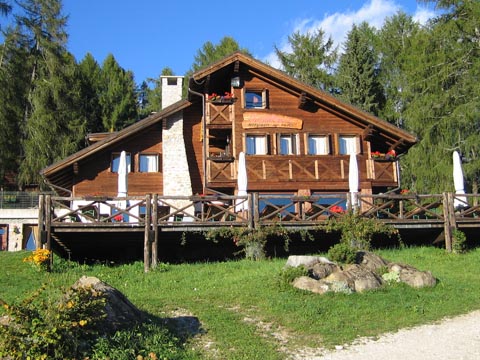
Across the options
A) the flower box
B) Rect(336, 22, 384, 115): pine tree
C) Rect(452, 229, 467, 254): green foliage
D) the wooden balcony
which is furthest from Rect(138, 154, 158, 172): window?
Rect(336, 22, 384, 115): pine tree

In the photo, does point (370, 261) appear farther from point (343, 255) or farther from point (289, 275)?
point (289, 275)

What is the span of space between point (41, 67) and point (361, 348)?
32150mm

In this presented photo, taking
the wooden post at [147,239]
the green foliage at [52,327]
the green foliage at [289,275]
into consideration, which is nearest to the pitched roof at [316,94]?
the wooden post at [147,239]

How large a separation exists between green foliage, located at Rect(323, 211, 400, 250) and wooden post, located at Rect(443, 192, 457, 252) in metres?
2.12

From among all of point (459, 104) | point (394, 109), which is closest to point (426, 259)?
point (459, 104)

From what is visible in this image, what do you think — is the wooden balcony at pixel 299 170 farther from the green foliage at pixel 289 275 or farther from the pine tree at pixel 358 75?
the pine tree at pixel 358 75

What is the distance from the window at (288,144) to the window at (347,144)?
6.58ft

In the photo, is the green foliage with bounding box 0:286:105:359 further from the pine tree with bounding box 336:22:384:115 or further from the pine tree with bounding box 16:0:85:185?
the pine tree with bounding box 336:22:384:115

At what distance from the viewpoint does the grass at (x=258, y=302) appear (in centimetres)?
966

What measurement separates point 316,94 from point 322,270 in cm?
1210

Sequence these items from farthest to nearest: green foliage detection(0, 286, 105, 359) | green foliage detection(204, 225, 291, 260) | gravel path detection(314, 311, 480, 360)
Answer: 1. green foliage detection(204, 225, 291, 260)
2. gravel path detection(314, 311, 480, 360)
3. green foliage detection(0, 286, 105, 359)

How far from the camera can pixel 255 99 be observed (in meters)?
24.4

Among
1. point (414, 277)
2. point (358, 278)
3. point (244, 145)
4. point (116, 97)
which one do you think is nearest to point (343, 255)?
point (358, 278)

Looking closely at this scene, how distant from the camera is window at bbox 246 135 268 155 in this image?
23812 mm
